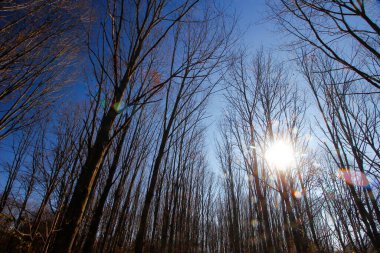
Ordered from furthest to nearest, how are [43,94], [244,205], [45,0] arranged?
[244,205], [43,94], [45,0]

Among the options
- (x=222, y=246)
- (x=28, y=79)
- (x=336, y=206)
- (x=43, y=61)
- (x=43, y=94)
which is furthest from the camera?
(x=222, y=246)

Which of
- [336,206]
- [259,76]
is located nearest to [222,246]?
[336,206]

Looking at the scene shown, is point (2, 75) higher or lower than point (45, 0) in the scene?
lower

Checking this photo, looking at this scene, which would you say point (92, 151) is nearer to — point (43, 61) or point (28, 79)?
point (28, 79)

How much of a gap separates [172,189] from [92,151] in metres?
7.39

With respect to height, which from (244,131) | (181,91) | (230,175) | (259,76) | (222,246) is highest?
(259,76)

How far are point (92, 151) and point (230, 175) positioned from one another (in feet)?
38.4

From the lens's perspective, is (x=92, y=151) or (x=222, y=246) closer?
(x=92, y=151)

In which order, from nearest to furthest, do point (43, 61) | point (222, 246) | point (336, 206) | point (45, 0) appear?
point (45, 0) → point (43, 61) → point (336, 206) → point (222, 246)

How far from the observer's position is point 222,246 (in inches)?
835

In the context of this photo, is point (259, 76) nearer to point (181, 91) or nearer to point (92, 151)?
point (181, 91)

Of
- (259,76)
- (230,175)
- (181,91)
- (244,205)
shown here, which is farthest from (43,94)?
(244,205)

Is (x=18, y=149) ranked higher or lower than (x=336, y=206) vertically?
higher

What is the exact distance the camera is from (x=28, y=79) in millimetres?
4465
